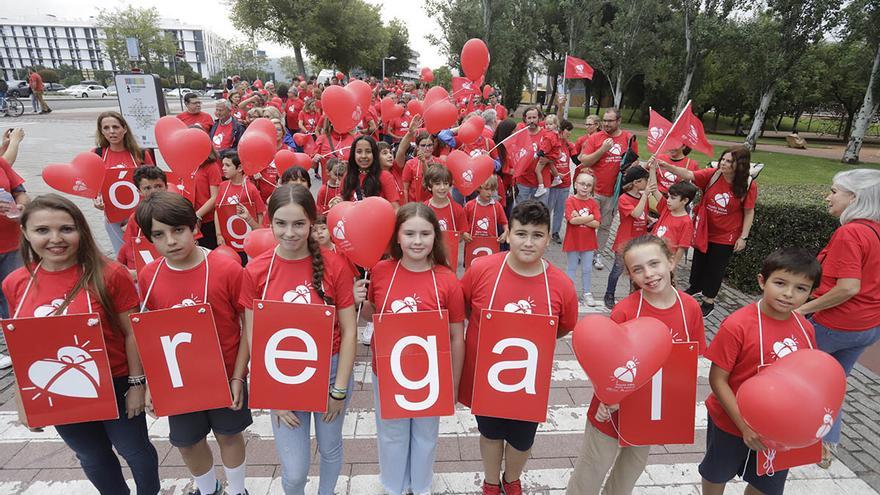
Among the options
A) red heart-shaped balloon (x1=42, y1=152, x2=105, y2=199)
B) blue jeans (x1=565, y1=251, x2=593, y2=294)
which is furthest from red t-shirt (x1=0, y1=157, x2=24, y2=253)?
blue jeans (x1=565, y1=251, x2=593, y2=294)

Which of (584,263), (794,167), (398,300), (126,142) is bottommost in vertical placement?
(794,167)

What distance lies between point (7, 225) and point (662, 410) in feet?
18.1

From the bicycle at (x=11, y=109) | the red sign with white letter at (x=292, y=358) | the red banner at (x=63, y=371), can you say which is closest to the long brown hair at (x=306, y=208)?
the red sign with white letter at (x=292, y=358)

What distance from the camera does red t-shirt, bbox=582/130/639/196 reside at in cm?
676

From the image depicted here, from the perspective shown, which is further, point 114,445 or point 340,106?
point 340,106

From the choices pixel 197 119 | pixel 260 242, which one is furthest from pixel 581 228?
pixel 197 119

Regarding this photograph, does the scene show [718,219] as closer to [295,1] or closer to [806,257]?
[806,257]

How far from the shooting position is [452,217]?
4633 mm

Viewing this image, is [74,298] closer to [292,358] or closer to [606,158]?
[292,358]

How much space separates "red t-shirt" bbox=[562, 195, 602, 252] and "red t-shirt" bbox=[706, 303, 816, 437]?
3.20 m

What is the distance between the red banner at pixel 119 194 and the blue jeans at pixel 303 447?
3334mm

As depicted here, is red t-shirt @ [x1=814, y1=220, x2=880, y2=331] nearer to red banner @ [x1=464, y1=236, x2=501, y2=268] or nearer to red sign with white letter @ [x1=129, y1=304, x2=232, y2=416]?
red banner @ [x1=464, y1=236, x2=501, y2=268]

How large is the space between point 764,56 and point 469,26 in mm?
16184

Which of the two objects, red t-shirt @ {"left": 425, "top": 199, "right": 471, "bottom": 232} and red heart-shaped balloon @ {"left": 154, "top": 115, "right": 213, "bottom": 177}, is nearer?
red heart-shaped balloon @ {"left": 154, "top": 115, "right": 213, "bottom": 177}
